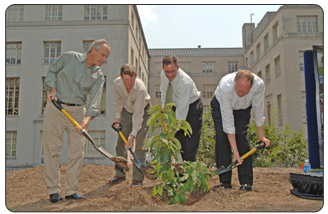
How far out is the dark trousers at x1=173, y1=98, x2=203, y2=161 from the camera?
2974 mm

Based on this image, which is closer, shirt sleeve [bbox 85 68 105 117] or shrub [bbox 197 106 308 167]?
shirt sleeve [bbox 85 68 105 117]

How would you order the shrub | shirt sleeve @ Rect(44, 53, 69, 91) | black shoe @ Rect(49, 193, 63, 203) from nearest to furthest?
black shoe @ Rect(49, 193, 63, 203) < shirt sleeve @ Rect(44, 53, 69, 91) < the shrub

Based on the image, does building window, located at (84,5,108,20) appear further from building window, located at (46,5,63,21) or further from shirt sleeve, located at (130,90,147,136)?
shirt sleeve, located at (130,90,147,136)

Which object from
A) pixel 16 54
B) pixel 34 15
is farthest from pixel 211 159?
pixel 16 54

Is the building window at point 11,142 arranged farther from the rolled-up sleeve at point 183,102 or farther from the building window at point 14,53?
the rolled-up sleeve at point 183,102

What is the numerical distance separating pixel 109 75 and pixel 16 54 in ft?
13.8

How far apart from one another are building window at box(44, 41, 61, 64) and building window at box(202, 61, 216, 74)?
52.5ft

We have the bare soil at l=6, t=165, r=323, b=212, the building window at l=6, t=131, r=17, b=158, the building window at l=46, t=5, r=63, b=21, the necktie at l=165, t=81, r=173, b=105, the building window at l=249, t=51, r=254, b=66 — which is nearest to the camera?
the bare soil at l=6, t=165, r=323, b=212

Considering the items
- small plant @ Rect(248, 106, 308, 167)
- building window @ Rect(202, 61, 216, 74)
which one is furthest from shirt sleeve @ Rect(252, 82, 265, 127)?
building window @ Rect(202, 61, 216, 74)

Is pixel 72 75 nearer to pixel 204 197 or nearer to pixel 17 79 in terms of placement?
pixel 204 197

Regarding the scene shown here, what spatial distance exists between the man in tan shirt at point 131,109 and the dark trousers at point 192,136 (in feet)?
1.62

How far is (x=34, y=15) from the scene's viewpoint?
10.1m

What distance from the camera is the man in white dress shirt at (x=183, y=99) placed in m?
2.89

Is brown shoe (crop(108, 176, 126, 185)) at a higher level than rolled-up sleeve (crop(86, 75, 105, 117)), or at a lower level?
lower
